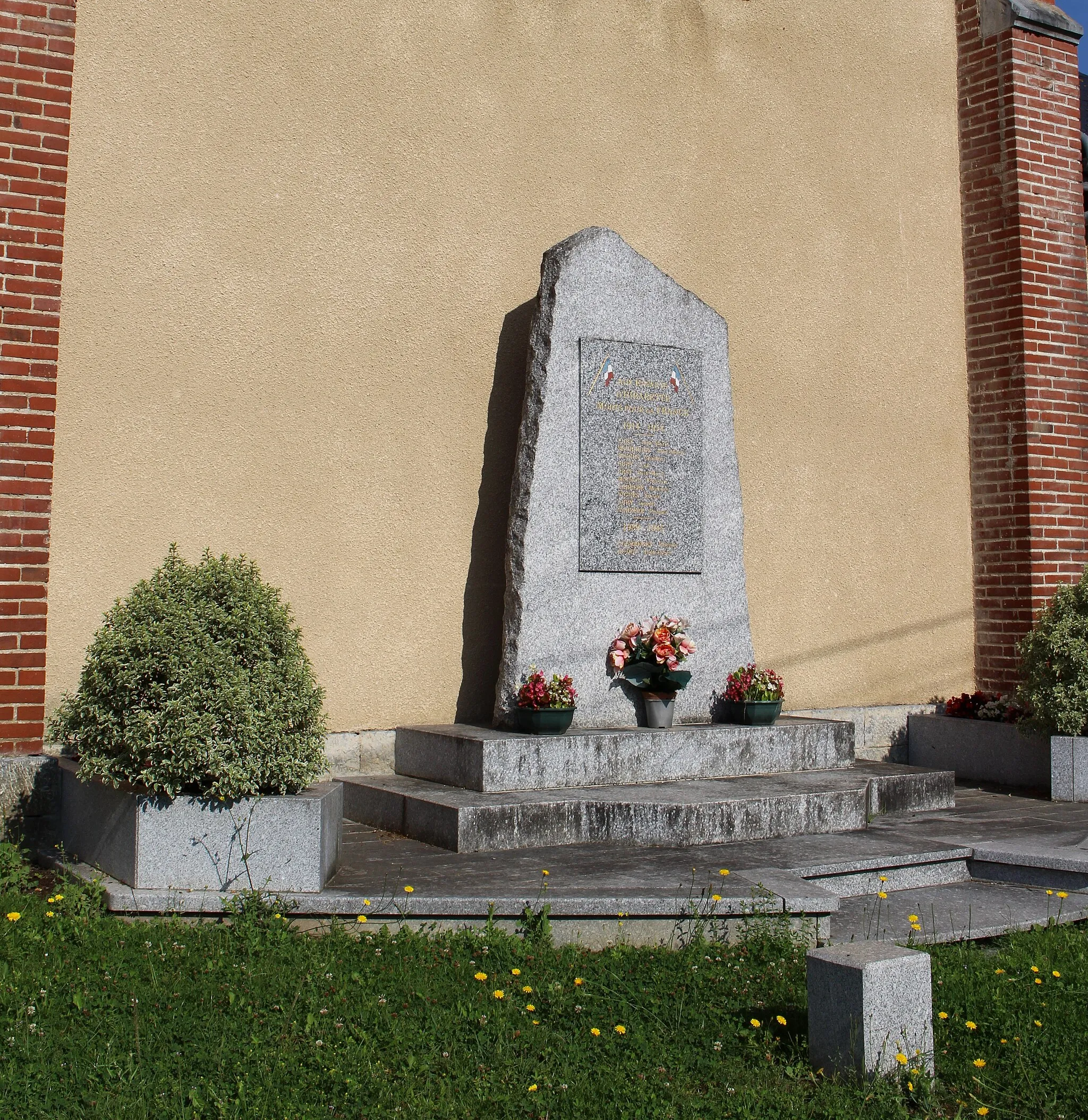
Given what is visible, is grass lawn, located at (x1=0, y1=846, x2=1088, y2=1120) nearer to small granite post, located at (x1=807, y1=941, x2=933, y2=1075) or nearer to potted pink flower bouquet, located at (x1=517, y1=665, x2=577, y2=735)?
small granite post, located at (x1=807, y1=941, x2=933, y2=1075)

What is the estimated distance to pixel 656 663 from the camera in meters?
6.68

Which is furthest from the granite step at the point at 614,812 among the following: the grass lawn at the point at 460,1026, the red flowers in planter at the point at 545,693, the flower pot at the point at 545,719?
the grass lawn at the point at 460,1026

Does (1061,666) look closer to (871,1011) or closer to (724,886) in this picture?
(724,886)

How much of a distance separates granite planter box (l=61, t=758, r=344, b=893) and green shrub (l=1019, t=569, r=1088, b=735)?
4.80m

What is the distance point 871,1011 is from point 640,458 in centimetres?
429

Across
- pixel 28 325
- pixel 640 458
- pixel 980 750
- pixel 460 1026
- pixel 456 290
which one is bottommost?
pixel 460 1026

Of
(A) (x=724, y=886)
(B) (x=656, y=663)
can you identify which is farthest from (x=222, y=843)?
(B) (x=656, y=663)

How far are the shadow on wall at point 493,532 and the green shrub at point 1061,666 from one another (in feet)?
11.0

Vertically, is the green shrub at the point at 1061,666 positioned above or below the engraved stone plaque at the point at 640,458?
below

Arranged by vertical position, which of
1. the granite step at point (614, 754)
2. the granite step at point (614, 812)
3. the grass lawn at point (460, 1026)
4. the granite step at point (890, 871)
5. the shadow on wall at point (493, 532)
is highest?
the shadow on wall at point (493, 532)

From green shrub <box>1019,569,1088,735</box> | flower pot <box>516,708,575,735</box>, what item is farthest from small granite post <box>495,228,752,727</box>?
green shrub <box>1019,569,1088,735</box>

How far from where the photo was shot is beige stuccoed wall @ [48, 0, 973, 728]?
6188 millimetres

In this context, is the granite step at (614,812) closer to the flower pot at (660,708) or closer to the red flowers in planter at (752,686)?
the flower pot at (660,708)

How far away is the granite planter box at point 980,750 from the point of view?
7.72 m
